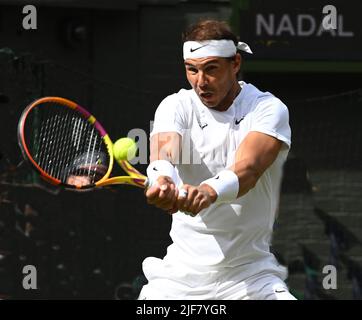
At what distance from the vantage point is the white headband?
19.5 ft

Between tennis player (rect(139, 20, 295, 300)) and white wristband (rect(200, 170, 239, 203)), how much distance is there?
32cm

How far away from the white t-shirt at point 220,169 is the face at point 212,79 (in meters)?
0.07

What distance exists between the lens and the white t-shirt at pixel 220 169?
595 cm

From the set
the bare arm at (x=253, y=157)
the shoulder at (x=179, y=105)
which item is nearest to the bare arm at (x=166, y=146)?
the shoulder at (x=179, y=105)

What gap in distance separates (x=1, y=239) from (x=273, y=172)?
3.94 metres

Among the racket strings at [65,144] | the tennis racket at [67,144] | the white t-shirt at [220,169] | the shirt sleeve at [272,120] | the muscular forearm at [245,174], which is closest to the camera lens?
the muscular forearm at [245,174]

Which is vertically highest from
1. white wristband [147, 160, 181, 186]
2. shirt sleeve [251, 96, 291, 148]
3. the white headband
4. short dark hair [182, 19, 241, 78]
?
short dark hair [182, 19, 241, 78]

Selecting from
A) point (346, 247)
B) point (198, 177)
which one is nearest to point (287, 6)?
point (346, 247)

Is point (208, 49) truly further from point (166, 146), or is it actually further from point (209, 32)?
point (166, 146)

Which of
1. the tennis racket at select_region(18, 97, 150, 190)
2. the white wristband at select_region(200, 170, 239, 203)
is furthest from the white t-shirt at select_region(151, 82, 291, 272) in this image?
the tennis racket at select_region(18, 97, 150, 190)

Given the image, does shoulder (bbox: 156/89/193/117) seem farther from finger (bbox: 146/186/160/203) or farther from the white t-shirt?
finger (bbox: 146/186/160/203)

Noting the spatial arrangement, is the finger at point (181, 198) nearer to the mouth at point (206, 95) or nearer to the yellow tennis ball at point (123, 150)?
the mouth at point (206, 95)

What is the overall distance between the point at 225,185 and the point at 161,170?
0.87 ft
